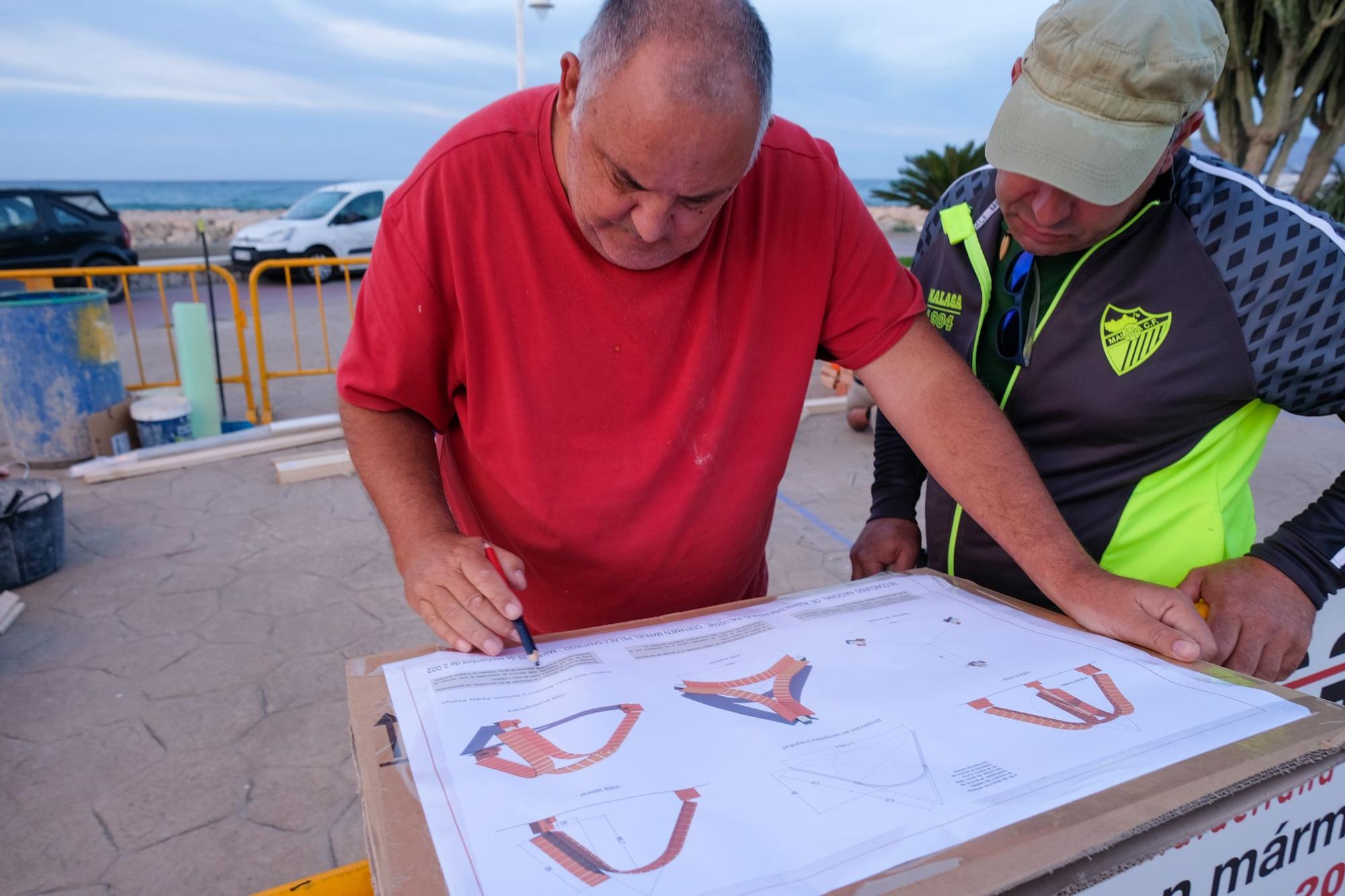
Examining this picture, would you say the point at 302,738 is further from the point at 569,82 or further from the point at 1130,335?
the point at 1130,335

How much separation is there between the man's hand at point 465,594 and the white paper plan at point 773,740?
3cm

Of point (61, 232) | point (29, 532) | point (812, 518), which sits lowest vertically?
point (812, 518)

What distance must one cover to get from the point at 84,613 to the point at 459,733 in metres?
3.45

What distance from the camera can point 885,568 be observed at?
1675 millimetres

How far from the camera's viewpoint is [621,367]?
1.24 meters

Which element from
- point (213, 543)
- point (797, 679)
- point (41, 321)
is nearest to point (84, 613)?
point (213, 543)

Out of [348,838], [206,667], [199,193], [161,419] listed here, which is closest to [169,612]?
[206,667]

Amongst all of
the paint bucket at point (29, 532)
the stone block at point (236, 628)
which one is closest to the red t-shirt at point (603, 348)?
the stone block at point (236, 628)

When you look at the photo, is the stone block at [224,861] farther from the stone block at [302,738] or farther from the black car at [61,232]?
the black car at [61,232]

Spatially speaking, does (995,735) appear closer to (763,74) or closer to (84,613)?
(763,74)

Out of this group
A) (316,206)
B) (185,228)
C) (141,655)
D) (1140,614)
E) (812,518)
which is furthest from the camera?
(185,228)

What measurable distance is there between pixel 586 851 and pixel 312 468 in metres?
4.79

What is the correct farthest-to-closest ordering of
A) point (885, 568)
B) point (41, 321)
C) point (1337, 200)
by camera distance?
point (1337, 200) < point (41, 321) < point (885, 568)

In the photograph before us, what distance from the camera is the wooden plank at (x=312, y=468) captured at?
5000 millimetres
